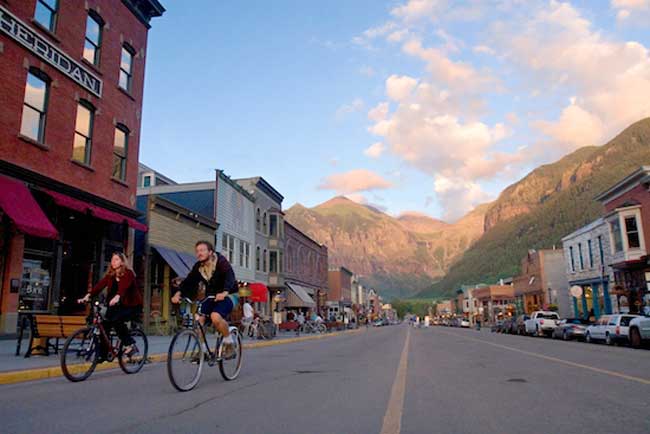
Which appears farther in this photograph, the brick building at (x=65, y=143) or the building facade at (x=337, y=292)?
the building facade at (x=337, y=292)

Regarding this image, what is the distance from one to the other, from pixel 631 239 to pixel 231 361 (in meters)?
32.5

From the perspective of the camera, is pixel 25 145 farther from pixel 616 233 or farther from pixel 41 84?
pixel 616 233

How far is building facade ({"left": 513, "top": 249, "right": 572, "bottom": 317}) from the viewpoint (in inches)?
2048

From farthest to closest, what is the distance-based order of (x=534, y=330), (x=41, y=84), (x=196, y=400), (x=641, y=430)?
(x=534, y=330), (x=41, y=84), (x=196, y=400), (x=641, y=430)

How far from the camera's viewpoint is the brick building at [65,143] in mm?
15648

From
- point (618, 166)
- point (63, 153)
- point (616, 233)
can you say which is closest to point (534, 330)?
point (616, 233)

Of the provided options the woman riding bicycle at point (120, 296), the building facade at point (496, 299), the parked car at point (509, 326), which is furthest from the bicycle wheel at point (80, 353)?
the building facade at point (496, 299)

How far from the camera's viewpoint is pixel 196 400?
638 cm

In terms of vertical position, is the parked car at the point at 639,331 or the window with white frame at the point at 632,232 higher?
the window with white frame at the point at 632,232

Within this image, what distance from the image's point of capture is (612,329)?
22.9 meters

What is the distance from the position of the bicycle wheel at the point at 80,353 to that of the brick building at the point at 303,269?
38101 millimetres

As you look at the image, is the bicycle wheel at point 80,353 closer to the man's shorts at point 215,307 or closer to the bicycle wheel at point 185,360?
the bicycle wheel at point 185,360

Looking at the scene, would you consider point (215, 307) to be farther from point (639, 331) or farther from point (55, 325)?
point (639, 331)

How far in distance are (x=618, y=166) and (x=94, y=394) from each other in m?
169
